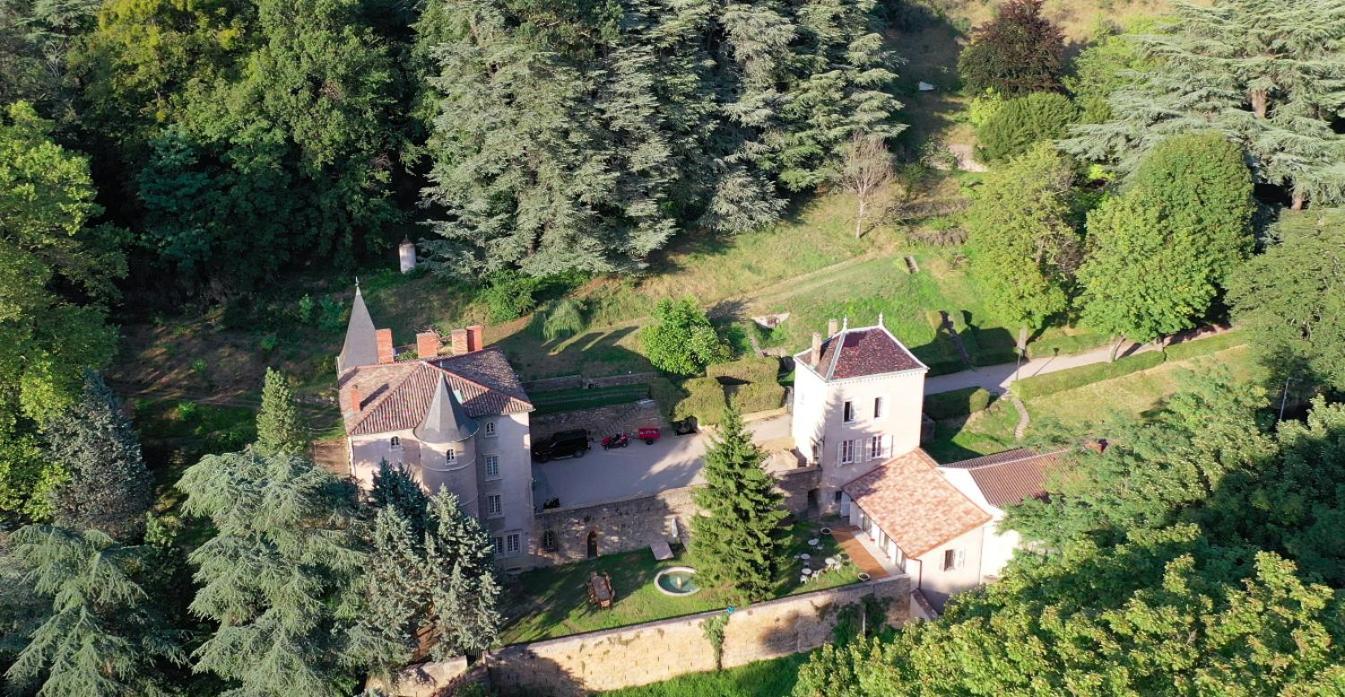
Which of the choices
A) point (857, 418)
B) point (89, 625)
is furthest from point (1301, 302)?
point (89, 625)

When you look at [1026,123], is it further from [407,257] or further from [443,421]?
[443,421]

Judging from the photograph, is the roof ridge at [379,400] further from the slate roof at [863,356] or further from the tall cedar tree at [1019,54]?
the tall cedar tree at [1019,54]

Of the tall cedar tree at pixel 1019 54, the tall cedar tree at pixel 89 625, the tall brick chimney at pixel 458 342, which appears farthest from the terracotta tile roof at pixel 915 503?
the tall cedar tree at pixel 1019 54

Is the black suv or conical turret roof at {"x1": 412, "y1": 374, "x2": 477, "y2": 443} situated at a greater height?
conical turret roof at {"x1": 412, "y1": 374, "x2": 477, "y2": 443}

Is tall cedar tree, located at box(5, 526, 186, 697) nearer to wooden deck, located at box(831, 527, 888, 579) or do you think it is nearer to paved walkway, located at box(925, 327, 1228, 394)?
wooden deck, located at box(831, 527, 888, 579)

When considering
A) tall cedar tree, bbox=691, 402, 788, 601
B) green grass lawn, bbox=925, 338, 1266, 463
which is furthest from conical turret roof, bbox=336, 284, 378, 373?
green grass lawn, bbox=925, 338, 1266, 463

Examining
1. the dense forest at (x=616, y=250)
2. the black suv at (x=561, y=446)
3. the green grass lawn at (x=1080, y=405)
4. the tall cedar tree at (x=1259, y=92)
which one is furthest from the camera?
the tall cedar tree at (x=1259, y=92)

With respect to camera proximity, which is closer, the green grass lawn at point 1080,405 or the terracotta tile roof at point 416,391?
the terracotta tile roof at point 416,391
